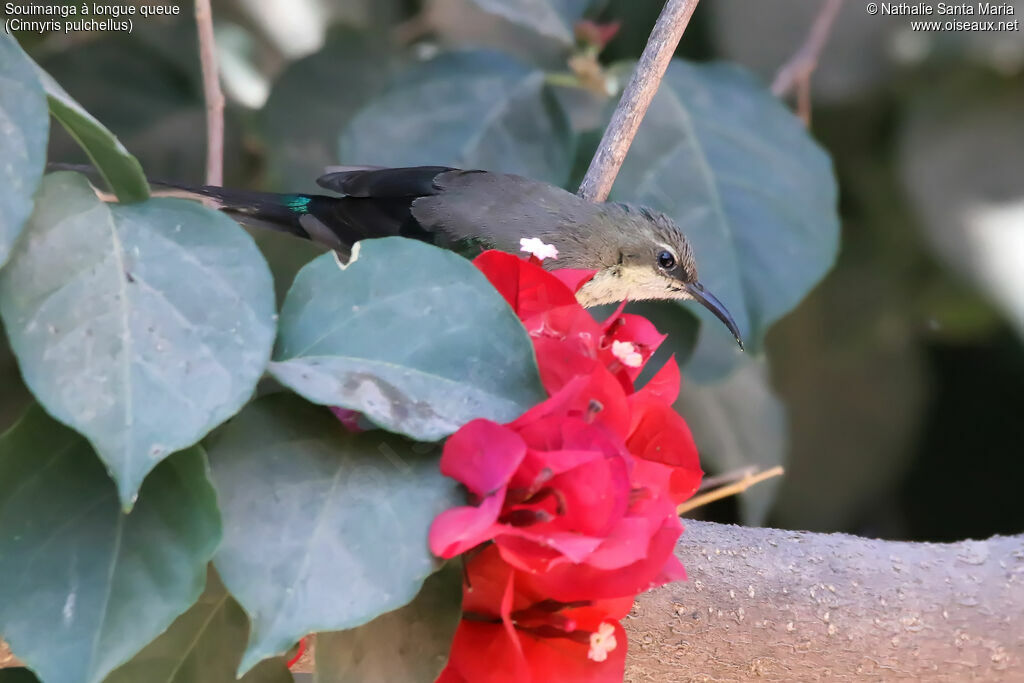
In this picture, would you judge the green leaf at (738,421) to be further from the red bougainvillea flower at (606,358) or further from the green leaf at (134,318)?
the green leaf at (134,318)

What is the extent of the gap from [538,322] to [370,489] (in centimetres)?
18

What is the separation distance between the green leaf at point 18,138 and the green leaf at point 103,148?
0.01 meters

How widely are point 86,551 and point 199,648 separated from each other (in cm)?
12

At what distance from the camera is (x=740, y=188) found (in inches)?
59.6

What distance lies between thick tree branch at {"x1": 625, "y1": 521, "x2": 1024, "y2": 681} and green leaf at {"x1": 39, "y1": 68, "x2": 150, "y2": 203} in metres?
0.52

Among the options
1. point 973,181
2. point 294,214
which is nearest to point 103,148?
point 294,214

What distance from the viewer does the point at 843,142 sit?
2314 mm

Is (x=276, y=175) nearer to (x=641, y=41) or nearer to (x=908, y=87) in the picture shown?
(x=641, y=41)

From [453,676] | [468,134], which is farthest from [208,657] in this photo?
[468,134]

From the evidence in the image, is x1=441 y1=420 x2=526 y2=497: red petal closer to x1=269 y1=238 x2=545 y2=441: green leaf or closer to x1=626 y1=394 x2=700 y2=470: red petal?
x1=269 y1=238 x2=545 y2=441: green leaf

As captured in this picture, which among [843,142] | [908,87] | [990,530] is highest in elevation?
[908,87]

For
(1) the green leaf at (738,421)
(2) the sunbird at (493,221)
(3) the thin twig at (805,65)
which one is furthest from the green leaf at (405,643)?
(3) the thin twig at (805,65)

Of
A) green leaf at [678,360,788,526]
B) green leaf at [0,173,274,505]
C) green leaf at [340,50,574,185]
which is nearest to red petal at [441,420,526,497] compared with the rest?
green leaf at [0,173,274,505]

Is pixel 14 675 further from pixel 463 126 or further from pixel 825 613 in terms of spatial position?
pixel 463 126
